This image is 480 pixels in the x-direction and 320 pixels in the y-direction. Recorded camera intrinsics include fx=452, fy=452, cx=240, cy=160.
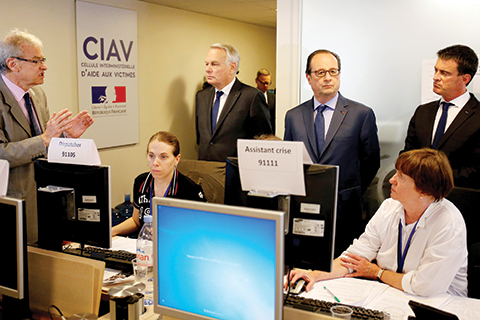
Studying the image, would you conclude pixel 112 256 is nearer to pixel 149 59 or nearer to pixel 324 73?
pixel 324 73

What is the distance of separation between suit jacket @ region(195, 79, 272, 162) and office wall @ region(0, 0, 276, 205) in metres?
1.57

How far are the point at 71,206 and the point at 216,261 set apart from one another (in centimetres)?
92

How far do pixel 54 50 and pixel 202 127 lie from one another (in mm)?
1628

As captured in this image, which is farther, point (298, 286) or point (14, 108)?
point (14, 108)

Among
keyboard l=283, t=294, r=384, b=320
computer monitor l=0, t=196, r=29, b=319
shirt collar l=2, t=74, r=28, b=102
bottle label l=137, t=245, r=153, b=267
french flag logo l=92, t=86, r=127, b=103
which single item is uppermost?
french flag logo l=92, t=86, r=127, b=103

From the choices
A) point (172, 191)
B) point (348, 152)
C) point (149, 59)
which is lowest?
point (172, 191)

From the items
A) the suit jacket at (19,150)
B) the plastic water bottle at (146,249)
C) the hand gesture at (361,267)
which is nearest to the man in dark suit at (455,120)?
the hand gesture at (361,267)

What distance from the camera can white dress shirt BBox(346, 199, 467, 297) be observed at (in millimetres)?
1925

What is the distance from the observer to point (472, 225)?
87.7 inches

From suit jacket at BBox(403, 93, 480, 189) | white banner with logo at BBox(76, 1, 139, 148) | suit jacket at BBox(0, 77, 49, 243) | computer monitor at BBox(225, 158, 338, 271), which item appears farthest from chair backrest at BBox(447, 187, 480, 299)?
white banner with logo at BBox(76, 1, 139, 148)

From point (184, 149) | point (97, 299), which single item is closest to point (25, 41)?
point (97, 299)

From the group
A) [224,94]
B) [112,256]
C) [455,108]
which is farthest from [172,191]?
[455,108]

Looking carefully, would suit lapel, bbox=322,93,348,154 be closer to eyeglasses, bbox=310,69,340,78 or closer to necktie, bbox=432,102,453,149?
eyeglasses, bbox=310,69,340,78

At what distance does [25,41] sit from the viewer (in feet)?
9.66
